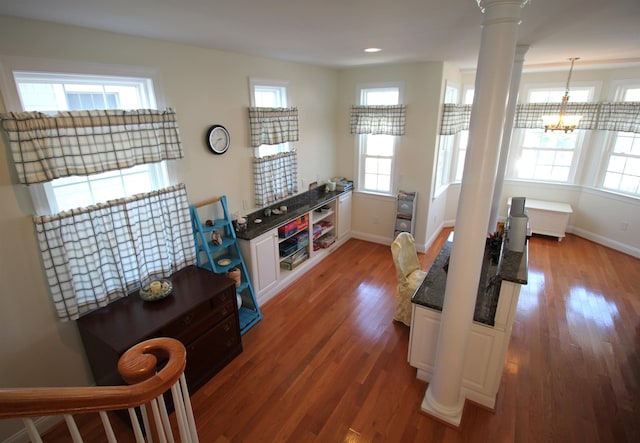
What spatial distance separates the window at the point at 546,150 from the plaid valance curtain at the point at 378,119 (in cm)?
261

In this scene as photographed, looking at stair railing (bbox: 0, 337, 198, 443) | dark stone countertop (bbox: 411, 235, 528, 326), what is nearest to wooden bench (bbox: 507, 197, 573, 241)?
dark stone countertop (bbox: 411, 235, 528, 326)

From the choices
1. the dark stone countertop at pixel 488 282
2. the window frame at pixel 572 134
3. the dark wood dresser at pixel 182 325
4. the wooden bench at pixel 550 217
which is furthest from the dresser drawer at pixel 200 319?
the window frame at pixel 572 134

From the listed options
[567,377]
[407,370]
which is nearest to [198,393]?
[407,370]

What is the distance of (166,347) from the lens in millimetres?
997

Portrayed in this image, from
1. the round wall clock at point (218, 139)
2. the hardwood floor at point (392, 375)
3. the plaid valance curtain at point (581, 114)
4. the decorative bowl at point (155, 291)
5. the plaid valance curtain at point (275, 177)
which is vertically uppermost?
the plaid valance curtain at point (581, 114)

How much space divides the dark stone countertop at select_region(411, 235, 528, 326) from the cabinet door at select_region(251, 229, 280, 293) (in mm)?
1773

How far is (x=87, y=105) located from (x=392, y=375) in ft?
10.6

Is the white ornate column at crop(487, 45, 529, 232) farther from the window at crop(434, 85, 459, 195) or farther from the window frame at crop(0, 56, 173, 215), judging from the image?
the window frame at crop(0, 56, 173, 215)

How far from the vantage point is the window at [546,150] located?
5387mm

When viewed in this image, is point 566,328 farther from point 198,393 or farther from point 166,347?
point 166,347

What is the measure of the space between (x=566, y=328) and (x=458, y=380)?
1921mm

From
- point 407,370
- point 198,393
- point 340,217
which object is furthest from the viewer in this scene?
point 340,217

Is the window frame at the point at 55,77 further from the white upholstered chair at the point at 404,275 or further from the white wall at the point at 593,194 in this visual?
the white wall at the point at 593,194

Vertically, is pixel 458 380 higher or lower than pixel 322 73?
lower
